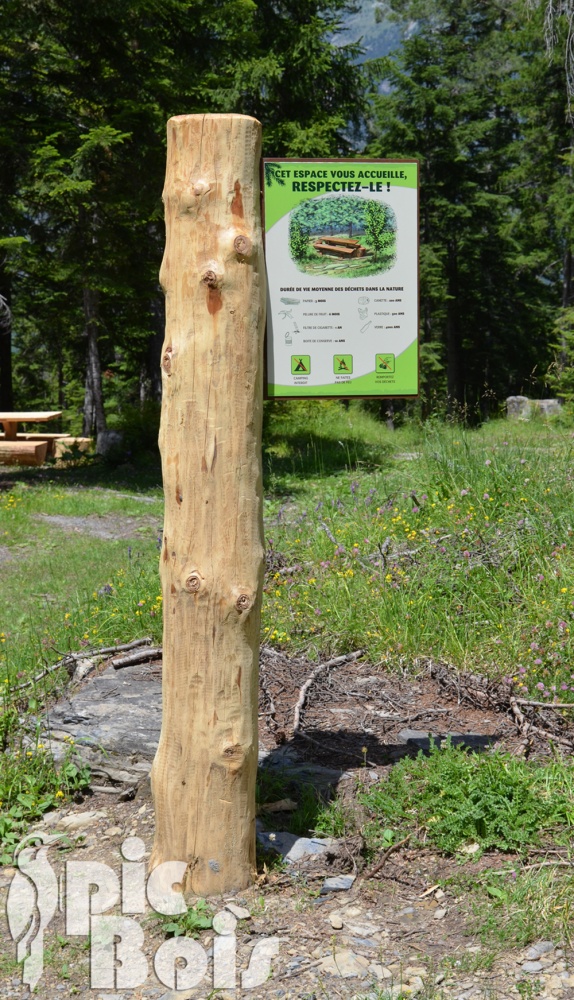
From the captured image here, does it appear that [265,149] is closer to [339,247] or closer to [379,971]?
[339,247]

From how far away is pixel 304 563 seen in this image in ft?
21.1

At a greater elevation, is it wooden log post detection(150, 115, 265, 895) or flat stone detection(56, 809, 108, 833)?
wooden log post detection(150, 115, 265, 895)

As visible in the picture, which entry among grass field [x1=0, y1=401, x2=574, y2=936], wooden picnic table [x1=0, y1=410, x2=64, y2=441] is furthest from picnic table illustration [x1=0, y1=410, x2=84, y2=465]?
grass field [x1=0, y1=401, x2=574, y2=936]

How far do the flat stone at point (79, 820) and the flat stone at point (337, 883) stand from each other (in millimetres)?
1108

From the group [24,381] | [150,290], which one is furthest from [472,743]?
[24,381]

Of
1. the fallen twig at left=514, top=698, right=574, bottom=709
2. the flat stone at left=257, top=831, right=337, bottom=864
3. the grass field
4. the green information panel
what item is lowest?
the flat stone at left=257, top=831, right=337, bottom=864

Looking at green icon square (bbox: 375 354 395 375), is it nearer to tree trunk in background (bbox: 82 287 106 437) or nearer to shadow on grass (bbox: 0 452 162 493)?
shadow on grass (bbox: 0 452 162 493)

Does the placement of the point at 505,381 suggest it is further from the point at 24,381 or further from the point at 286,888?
the point at 286,888

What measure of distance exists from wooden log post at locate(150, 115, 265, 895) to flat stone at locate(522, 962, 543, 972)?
1.02 metres

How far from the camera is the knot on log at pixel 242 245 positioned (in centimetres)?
318

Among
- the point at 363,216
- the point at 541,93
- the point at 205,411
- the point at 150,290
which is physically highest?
the point at 541,93

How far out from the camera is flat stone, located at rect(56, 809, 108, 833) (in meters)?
3.91

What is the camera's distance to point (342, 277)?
3.73m

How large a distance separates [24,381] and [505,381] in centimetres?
1596
